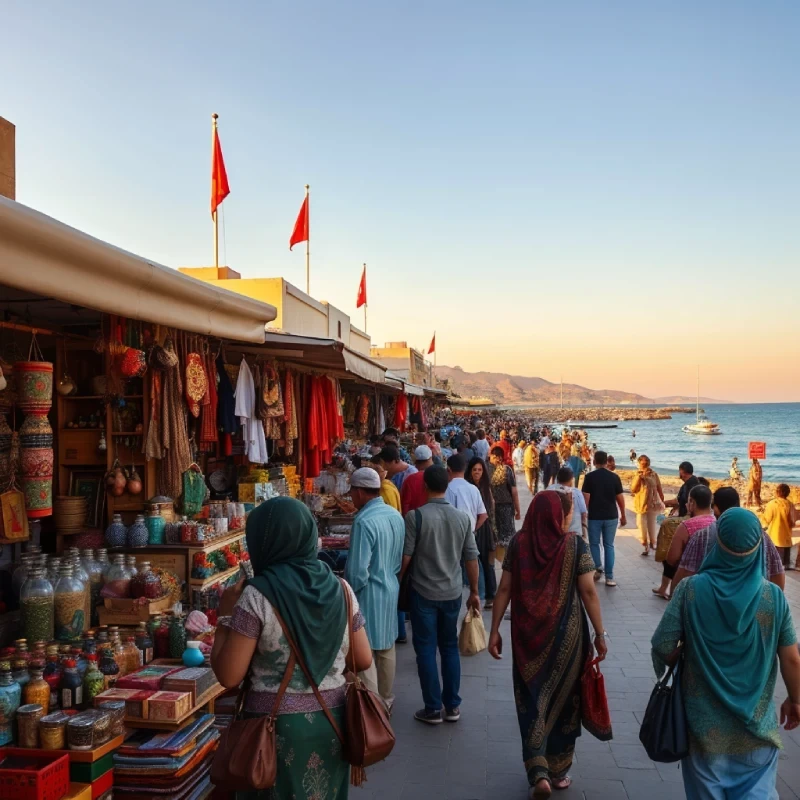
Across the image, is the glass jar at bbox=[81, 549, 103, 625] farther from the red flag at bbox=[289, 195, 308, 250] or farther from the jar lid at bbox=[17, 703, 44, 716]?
A: the red flag at bbox=[289, 195, 308, 250]

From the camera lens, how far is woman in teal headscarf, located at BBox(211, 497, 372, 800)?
2295 millimetres

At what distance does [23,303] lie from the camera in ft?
14.7

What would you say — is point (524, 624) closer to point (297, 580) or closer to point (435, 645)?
point (435, 645)

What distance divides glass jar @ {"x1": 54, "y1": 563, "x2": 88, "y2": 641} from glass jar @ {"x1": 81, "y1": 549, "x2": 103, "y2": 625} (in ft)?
0.81

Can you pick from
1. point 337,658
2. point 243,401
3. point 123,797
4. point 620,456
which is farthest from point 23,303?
point 620,456

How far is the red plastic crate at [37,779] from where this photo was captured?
270 cm

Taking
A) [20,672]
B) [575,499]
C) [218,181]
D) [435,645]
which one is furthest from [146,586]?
[218,181]

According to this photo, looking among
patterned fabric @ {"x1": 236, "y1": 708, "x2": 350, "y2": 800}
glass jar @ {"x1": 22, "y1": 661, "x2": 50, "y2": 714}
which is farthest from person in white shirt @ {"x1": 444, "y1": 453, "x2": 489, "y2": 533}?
patterned fabric @ {"x1": 236, "y1": 708, "x2": 350, "y2": 800}

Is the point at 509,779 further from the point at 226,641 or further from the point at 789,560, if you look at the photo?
the point at 789,560

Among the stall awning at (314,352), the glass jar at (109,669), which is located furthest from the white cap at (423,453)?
the glass jar at (109,669)

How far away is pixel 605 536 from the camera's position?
8391 millimetres

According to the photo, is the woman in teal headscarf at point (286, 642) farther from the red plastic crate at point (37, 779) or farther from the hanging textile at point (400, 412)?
the hanging textile at point (400, 412)

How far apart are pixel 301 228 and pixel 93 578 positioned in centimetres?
1078

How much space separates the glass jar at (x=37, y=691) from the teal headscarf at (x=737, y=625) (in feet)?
9.17
